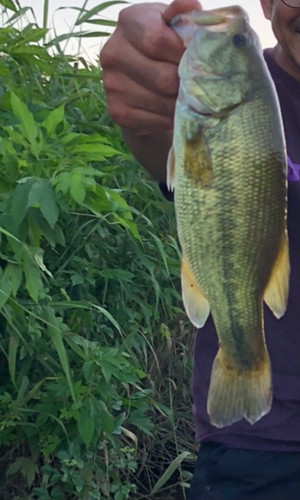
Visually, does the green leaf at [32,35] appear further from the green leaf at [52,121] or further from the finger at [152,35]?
the finger at [152,35]

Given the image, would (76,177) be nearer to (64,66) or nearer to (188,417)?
(64,66)

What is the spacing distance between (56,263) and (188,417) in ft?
4.08

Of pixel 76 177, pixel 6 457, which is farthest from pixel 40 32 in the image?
pixel 6 457

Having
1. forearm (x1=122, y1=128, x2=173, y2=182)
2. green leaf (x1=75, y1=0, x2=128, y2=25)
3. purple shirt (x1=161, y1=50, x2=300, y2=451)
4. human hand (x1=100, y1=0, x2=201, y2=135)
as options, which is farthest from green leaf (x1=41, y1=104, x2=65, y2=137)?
purple shirt (x1=161, y1=50, x2=300, y2=451)

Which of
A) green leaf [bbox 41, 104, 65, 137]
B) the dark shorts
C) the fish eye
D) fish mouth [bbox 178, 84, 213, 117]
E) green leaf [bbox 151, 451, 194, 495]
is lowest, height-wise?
green leaf [bbox 151, 451, 194, 495]

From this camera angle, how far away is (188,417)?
174 inches

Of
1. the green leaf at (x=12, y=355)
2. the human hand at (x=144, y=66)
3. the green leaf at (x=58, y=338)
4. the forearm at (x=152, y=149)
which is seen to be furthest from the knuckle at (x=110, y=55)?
the green leaf at (x=12, y=355)

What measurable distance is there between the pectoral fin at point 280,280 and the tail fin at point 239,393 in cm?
13

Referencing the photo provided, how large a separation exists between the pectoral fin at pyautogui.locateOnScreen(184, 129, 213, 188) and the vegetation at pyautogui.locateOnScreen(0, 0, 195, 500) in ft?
4.13

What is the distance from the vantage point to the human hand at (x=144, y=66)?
74.0 inches

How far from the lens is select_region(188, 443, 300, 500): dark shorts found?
218 centimetres

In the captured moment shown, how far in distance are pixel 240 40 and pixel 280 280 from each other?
→ 46 cm

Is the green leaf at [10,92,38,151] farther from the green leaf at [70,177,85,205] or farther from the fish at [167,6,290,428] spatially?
the fish at [167,6,290,428]

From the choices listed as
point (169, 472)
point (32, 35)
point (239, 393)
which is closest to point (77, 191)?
point (32, 35)
